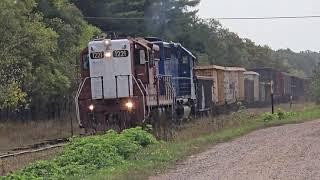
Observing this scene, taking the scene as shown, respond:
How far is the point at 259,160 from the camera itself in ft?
42.1

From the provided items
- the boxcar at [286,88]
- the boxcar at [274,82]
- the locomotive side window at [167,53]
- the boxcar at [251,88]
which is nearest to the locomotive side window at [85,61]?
the locomotive side window at [167,53]

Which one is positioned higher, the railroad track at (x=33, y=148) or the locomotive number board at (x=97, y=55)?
the locomotive number board at (x=97, y=55)

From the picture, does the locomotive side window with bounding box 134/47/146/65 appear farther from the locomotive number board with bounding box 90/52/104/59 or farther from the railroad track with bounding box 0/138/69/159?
the railroad track with bounding box 0/138/69/159

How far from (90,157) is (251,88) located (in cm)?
3539

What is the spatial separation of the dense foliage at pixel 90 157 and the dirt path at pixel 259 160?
1.74m

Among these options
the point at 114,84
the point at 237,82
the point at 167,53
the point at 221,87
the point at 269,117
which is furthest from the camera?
the point at 237,82

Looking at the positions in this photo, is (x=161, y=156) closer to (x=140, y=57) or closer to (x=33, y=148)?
(x=33, y=148)

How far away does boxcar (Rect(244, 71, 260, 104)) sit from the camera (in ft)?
155

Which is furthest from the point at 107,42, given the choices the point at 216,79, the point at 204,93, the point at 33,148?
the point at 216,79

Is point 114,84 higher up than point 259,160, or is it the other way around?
point 114,84

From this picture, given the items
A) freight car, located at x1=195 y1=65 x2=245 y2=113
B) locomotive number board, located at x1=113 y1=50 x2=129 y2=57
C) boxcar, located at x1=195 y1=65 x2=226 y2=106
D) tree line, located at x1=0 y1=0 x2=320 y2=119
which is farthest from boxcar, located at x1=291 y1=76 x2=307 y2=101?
locomotive number board, located at x1=113 y1=50 x2=129 y2=57

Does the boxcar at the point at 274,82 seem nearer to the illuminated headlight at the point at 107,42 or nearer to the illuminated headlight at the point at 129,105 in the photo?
the illuminated headlight at the point at 107,42

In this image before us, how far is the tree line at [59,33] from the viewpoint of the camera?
2767 cm

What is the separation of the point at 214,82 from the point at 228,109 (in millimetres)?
3448
